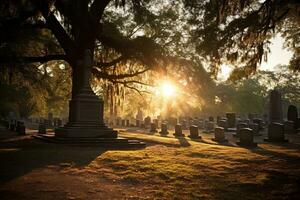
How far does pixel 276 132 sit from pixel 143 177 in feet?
36.7

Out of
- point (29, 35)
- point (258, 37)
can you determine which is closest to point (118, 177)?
point (29, 35)

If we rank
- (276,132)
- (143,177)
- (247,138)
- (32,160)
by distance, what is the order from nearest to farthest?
→ (143,177) → (32,160) → (247,138) → (276,132)

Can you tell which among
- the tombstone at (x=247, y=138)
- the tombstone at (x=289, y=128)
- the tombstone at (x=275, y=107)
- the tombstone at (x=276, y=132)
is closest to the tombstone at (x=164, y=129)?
the tombstone at (x=275, y=107)

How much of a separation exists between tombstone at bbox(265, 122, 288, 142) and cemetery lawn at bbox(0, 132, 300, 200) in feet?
23.5

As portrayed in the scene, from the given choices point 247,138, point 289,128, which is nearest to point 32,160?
point 247,138

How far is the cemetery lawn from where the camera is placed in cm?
554

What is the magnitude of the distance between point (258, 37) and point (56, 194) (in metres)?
9.38

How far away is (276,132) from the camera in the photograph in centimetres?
1577

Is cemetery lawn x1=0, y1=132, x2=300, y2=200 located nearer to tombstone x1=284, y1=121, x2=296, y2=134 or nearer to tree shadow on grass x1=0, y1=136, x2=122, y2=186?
tree shadow on grass x1=0, y1=136, x2=122, y2=186

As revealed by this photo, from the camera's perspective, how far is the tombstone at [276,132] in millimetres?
15562

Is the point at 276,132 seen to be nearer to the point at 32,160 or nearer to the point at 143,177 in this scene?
the point at 143,177

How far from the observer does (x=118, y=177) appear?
22.5ft

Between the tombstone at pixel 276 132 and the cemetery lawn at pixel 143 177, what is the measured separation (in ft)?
23.5

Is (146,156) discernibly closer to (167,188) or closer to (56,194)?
(167,188)
